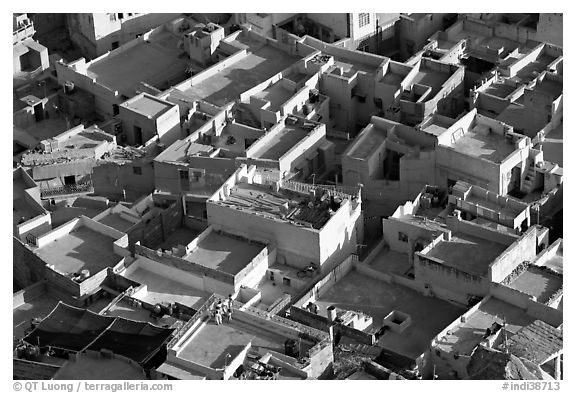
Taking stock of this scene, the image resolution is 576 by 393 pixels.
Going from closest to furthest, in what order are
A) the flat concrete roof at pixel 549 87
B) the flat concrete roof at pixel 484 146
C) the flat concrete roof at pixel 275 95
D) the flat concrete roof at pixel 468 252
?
the flat concrete roof at pixel 468 252 → the flat concrete roof at pixel 484 146 → the flat concrete roof at pixel 549 87 → the flat concrete roof at pixel 275 95

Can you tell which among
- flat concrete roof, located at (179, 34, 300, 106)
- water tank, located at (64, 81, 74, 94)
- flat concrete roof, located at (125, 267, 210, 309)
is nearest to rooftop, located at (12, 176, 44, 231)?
flat concrete roof, located at (125, 267, 210, 309)

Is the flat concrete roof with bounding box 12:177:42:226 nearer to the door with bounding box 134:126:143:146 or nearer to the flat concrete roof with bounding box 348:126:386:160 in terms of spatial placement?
the door with bounding box 134:126:143:146

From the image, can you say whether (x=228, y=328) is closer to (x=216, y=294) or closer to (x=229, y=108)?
(x=216, y=294)

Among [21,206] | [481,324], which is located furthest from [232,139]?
[481,324]

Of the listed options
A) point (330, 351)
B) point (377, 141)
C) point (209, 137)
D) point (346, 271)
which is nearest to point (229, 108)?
point (209, 137)

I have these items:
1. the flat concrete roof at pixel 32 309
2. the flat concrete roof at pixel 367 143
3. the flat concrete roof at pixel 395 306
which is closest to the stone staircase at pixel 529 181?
the flat concrete roof at pixel 367 143

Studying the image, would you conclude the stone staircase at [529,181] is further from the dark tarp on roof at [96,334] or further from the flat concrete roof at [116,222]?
the dark tarp on roof at [96,334]
